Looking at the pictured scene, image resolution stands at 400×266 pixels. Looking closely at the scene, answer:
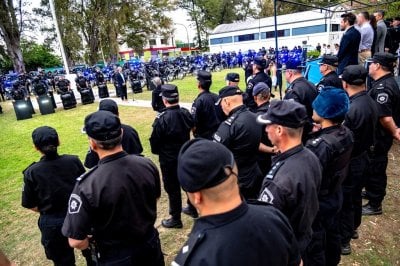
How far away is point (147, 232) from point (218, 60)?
2587 cm

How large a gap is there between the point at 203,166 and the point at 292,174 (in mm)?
943

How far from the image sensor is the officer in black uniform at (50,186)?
107 inches

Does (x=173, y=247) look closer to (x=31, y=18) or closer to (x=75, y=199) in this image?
(x=75, y=199)

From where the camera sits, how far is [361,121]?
11.0ft

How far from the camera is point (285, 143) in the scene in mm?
2098

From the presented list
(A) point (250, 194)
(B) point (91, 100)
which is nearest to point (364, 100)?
(A) point (250, 194)

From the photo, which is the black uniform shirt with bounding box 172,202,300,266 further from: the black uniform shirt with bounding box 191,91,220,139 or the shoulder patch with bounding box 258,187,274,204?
the black uniform shirt with bounding box 191,91,220,139

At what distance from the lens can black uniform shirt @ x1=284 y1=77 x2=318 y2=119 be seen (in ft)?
15.3

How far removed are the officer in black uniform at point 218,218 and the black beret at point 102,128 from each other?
38.4 inches

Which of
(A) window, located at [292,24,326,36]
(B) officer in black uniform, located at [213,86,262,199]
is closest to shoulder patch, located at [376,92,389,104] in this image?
(B) officer in black uniform, located at [213,86,262,199]

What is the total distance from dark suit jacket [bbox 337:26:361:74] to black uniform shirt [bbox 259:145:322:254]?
4391 millimetres

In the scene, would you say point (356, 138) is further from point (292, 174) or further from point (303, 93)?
point (292, 174)

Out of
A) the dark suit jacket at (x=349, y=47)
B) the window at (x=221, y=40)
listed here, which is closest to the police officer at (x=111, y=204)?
the dark suit jacket at (x=349, y=47)

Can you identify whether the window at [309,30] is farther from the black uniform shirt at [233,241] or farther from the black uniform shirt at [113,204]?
the black uniform shirt at [233,241]
